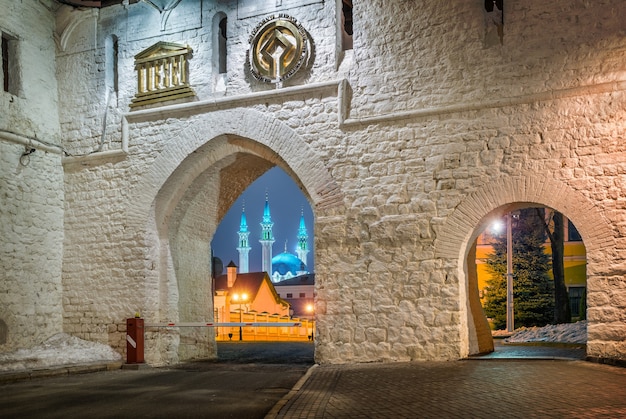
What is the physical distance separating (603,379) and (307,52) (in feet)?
23.7

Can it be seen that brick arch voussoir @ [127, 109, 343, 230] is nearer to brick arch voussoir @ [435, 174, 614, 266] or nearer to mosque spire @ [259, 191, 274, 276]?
brick arch voussoir @ [435, 174, 614, 266]

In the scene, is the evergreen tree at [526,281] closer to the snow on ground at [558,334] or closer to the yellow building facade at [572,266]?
the yellow building facade at [572,266]

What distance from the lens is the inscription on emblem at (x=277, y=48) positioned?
12273mm

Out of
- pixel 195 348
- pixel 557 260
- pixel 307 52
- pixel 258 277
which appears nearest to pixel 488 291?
pixel 557 260

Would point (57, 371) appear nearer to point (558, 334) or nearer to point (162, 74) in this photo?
point (162, 74)

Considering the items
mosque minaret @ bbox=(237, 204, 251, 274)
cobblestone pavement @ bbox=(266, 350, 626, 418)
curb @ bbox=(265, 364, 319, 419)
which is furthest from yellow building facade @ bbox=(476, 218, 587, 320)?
mosque minaret @ bbox=(237, 204, 251, 274)

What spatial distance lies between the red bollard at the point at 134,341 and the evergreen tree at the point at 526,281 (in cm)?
1518

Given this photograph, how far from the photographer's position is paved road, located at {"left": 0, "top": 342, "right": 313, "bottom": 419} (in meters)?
7.33

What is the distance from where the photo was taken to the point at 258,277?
50.3 m

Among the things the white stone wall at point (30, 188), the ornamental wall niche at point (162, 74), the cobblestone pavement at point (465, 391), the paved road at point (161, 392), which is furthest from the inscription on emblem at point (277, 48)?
the cobblestone pavement at point (465, 391)

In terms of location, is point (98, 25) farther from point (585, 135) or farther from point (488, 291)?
point (488, 291)

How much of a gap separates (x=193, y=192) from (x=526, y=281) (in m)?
15.0

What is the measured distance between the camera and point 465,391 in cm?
770

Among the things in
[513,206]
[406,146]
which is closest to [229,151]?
[406,146]
